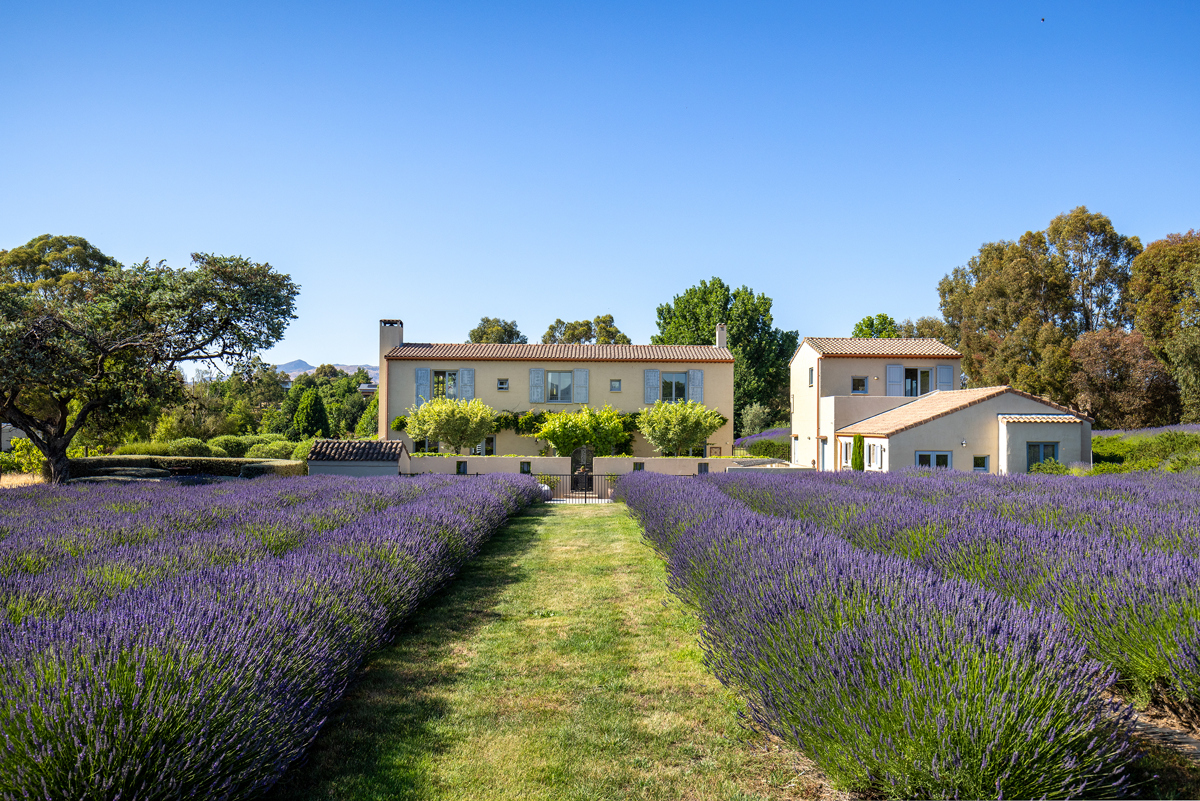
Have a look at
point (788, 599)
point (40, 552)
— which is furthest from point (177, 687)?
point (40, 552)

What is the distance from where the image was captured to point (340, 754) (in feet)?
11.6

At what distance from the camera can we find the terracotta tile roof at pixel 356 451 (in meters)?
19.0

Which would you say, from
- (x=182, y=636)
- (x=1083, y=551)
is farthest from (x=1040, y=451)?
(x=182, y=636)

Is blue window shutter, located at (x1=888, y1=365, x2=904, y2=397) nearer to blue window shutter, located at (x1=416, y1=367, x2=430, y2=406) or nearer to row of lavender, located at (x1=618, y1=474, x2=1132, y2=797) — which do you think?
blue window shutter, located at (x1=416, y1=367, x2=430, y2=406)

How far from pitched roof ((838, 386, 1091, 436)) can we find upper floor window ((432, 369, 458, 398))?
15.7 metres

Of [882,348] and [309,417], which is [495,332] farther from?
[882,348]

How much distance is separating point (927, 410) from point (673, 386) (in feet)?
32.4

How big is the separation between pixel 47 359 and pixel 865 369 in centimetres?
2585

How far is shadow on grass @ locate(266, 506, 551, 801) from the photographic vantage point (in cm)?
320

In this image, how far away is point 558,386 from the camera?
1109 inches

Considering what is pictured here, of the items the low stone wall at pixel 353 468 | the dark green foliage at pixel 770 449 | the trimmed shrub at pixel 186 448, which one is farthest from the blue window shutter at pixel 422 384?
the dark green foliage at pixel 770 449

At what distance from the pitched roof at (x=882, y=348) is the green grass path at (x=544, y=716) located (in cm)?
2171

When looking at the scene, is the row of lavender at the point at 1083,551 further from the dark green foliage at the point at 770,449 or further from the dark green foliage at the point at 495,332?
the dark green foliage at the point at 495,332

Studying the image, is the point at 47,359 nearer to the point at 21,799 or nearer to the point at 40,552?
the point at 40,552
